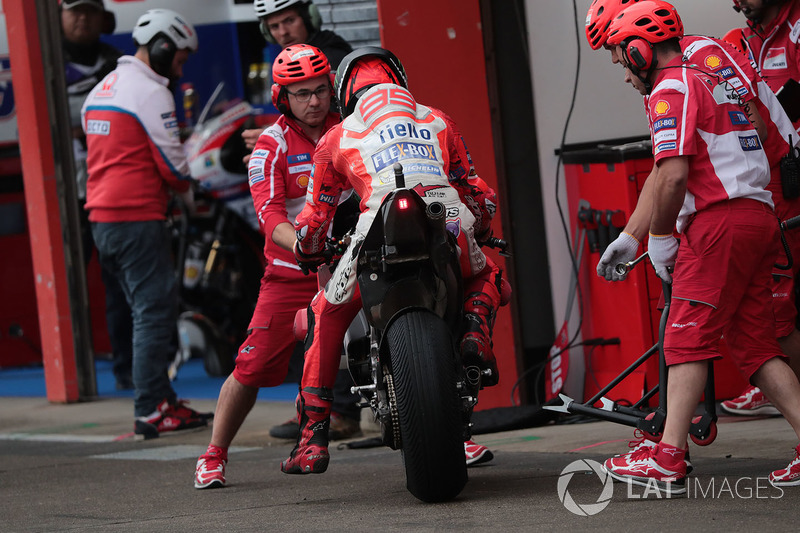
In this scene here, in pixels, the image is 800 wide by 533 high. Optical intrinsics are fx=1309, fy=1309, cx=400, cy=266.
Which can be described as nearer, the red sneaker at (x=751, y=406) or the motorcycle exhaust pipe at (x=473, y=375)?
the motorcycle exhaust pipe at (x=473, y=375)

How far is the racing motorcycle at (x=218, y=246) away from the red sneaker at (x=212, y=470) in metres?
3.90

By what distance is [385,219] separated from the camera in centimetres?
424

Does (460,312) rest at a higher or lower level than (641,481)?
higher

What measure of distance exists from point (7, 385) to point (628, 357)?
600 cm

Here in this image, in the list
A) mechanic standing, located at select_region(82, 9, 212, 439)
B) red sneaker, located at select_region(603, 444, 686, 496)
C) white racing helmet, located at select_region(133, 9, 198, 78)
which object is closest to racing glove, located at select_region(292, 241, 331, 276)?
red sneaker, located at select_region(603, 444, 686, 496)

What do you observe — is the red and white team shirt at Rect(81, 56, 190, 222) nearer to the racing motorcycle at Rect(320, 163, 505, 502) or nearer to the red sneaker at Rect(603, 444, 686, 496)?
the racing motorcycle at Rect(320, 163, 505, 502)

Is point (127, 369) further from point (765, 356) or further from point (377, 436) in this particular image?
point (765, 356)

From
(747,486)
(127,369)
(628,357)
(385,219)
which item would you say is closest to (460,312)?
(385,219)

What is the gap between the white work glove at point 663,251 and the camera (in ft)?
14.5

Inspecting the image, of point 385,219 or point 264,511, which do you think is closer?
point 385,219

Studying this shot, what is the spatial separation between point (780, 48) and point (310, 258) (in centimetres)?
255

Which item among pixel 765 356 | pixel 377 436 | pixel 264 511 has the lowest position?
pixel 377 436
